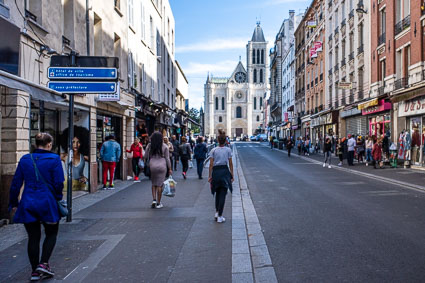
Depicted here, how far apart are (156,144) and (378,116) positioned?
18402mm

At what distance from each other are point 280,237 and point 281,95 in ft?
222

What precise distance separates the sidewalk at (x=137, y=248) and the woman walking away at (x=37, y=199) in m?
0.33

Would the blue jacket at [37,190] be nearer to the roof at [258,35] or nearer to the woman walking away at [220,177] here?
the woman walking away at [220,177]

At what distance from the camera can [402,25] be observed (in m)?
20.5

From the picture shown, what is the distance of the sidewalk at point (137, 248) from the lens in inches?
182

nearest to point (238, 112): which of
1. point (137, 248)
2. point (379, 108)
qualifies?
point (379, 108)

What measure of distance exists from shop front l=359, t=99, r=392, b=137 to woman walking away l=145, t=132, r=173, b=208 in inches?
635

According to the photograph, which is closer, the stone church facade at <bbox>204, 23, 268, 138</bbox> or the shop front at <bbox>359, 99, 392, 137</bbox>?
the shop front at <bbox>359, 99, 392, 137</bbox>

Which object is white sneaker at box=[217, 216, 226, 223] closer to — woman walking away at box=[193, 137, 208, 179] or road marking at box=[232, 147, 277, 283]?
road marking at box=[232, 147, 277, 283]

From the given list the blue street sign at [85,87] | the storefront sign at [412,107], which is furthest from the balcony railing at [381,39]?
the blue street sign at [85,87]

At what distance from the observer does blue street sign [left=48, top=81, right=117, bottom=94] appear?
7.41 metres

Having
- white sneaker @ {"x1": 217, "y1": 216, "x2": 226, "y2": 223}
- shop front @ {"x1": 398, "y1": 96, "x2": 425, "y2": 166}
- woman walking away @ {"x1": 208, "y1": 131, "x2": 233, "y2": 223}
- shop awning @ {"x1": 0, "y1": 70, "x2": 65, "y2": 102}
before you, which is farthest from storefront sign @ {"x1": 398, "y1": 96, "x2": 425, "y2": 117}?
shop awning @ {"x1": 0, "y1": 70, "x2": 65, "y2": 102}

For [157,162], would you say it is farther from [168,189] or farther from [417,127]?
[417,127]

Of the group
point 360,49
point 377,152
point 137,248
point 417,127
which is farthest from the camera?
point 360,49
